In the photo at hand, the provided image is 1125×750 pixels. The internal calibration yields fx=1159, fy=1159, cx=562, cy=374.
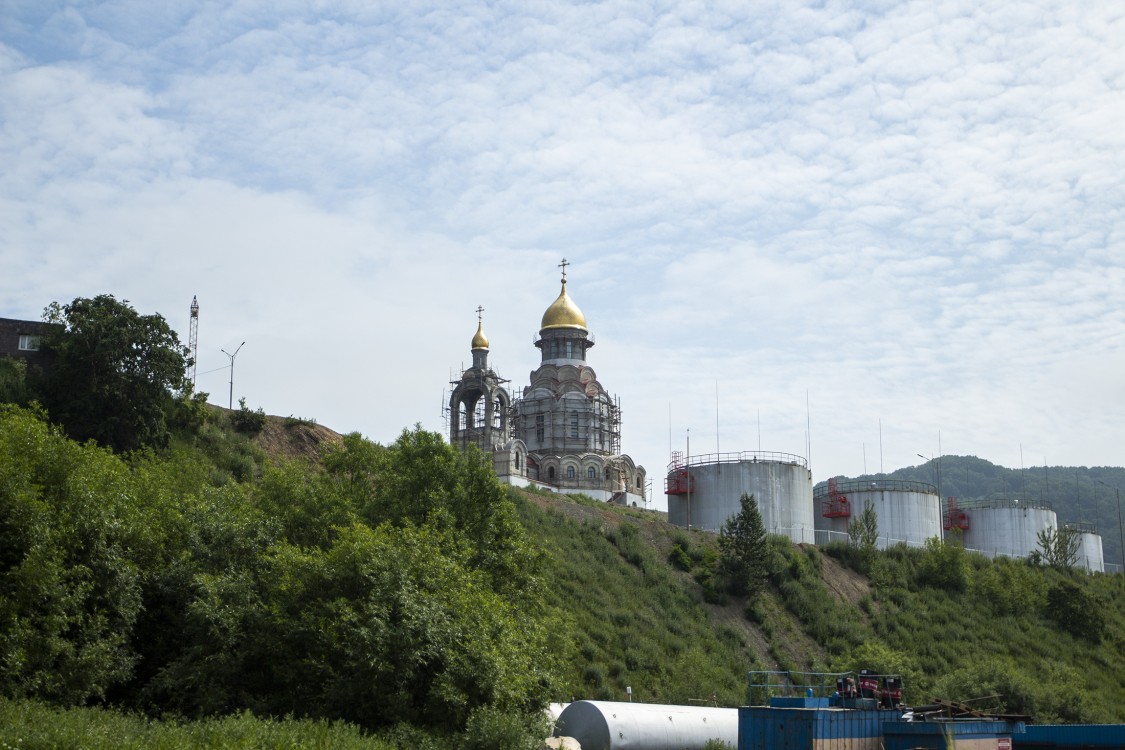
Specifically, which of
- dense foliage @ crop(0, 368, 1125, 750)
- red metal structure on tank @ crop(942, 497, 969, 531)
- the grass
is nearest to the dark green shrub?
dense foliage @ crop(0, 368, 1125, 750)

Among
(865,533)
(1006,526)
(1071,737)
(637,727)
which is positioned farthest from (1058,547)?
(637,727)

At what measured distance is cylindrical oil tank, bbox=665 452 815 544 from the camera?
68375 millimetres

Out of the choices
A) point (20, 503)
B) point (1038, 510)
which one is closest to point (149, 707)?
point (20, 503)

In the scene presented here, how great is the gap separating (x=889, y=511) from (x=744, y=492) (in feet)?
41.3

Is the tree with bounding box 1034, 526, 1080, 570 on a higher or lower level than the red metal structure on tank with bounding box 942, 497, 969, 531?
lower

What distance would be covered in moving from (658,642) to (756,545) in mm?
10983

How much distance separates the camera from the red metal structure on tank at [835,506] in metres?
76.2

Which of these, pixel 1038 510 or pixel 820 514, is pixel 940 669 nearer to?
pixel 820 514

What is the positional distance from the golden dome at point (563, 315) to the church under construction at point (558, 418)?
8 cm

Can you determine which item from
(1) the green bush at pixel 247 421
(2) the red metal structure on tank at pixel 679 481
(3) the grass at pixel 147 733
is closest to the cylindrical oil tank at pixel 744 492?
(2) the red metal structure on tank at pixel 679 481

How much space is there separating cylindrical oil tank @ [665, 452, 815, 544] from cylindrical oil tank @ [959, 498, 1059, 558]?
76.1 ft

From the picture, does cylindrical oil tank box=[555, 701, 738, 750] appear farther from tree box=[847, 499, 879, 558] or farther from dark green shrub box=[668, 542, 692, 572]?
tree box=[847, 499, 879, 558]

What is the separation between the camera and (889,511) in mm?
75125

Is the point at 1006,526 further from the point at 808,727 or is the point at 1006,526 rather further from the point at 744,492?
the point at 808,727
